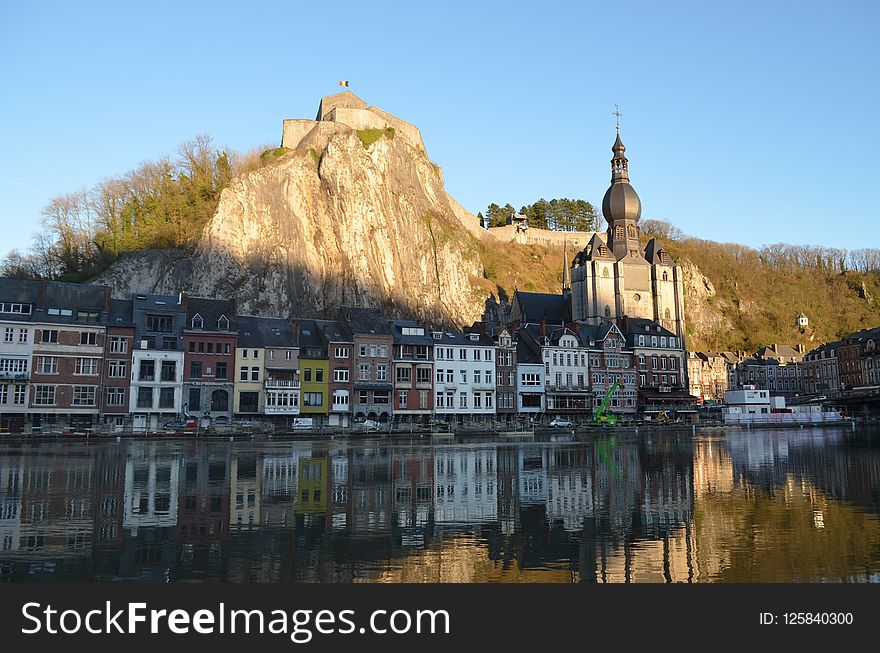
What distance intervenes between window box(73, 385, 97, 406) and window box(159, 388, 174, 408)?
16.5 ft

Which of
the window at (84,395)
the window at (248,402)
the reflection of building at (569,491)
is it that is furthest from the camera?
the window at (248,402)

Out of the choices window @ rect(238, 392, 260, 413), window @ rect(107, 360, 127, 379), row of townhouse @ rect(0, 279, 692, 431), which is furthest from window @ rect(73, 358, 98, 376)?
window @ rect(238, 392, 260, 413)

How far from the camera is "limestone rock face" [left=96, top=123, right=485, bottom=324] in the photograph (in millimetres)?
85438

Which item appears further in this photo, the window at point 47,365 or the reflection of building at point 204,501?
the window at point 47,365

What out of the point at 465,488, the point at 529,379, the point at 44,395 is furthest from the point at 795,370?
the point at 465,488

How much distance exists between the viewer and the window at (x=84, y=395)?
57.3 meters

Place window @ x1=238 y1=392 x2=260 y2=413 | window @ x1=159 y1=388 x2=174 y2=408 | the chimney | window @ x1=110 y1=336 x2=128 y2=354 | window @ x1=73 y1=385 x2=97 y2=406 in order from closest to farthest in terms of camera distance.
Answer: window @ x1=73 y1=385 x2=97 y2=406, the chimney, window @ x1=110 y1=336 x2=128 y2=354, window @ x1=159 y1=388 x2=174 y2=408, window @ x1=238 y1=392 x2=260 y2=413

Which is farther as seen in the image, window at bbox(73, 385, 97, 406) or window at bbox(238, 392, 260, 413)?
window at bbox(238, 392, 260, 413)

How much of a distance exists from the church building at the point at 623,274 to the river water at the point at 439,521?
7684 centimetres

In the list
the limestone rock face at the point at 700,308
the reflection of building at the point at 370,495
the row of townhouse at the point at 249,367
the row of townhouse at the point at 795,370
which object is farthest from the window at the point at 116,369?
the limestone rock face at the point at 700,308

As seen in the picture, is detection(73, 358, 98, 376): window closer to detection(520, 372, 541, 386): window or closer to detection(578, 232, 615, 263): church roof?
detection(520, 372, 541, 386): window

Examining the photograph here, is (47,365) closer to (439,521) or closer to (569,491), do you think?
(569,491)

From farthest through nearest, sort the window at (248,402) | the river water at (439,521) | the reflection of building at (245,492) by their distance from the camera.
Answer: the window at (248,402) → the reflection of building at (245,492) → the river water at (439,521)

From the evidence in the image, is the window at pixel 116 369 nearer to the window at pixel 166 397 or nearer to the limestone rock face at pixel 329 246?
the window at pixel 166 397
